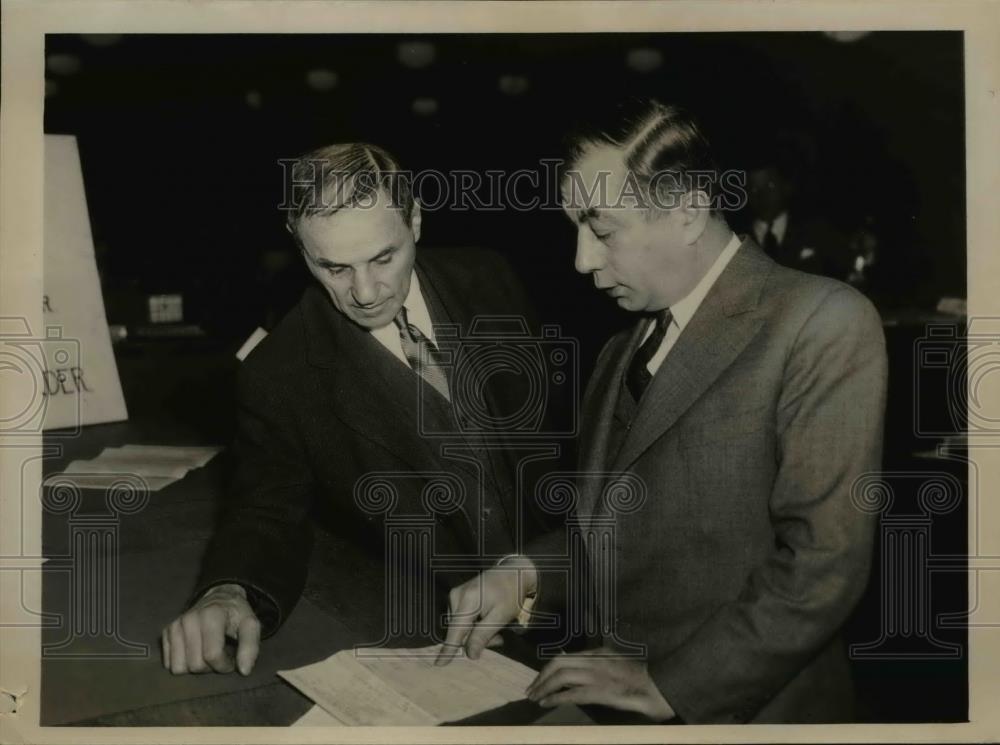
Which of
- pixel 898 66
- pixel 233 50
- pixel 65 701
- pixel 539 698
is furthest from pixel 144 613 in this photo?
pixel 898 66

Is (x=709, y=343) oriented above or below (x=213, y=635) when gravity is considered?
above

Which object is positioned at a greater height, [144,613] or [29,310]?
[29,310]

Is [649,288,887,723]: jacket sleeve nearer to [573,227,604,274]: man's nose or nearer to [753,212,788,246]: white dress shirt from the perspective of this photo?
[753,212,788,246]: white dress shirt

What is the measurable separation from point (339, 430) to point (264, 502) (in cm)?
19

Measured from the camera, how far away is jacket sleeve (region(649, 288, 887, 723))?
5.48 feet

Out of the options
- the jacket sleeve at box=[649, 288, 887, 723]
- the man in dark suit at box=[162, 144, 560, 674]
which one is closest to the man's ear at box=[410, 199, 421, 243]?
the man in dark suit at box=[162, 144, 560, 674]

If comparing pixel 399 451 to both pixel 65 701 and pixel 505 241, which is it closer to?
pixel 505 241

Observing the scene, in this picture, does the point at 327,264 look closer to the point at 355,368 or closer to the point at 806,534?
the point at 355,368

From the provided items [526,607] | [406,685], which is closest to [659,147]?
[526,607]

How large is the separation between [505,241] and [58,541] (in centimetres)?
104

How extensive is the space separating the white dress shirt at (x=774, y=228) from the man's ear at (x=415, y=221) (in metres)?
0.61

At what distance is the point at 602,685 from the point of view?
1.77m

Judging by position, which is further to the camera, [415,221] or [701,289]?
[415,221]

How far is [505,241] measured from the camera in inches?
72.7
